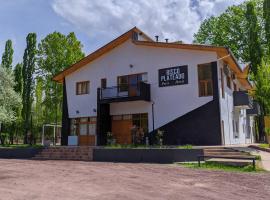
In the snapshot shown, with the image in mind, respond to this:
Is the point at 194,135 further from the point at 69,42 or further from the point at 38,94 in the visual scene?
the point at 38,94

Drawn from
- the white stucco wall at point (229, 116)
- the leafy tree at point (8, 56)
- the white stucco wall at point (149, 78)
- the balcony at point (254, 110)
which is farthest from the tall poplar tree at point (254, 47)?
the leafy tree at point (8, 56)

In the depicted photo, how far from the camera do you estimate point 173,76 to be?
845 inches

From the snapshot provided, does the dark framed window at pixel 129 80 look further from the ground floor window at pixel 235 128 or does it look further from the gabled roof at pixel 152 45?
the ground floor window at pixel 235 128

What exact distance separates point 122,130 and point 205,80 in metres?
7.42

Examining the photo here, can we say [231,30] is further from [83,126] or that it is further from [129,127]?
[83,126]

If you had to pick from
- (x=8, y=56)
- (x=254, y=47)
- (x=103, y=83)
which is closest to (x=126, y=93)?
(x=103, y=83)

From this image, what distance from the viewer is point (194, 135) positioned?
20.3 m

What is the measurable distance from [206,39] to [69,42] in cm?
1842

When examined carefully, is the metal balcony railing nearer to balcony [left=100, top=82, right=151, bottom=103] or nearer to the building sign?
balcony [left=100, top=82, right=151, bottom=103]

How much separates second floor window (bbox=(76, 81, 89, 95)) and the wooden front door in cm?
371

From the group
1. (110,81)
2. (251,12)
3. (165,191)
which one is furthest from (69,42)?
(165,191)

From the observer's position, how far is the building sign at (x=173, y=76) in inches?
829

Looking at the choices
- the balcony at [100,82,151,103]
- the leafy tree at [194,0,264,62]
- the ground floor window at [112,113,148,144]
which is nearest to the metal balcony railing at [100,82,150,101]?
the balcony at [100,82,151,103]

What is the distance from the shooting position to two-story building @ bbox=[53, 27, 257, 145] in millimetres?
20297
